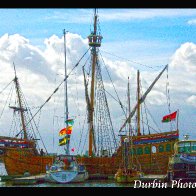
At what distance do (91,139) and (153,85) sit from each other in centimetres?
880

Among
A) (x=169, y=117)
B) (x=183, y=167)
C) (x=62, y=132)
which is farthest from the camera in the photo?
(x=62, y=132)

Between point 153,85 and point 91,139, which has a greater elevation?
point 153,85

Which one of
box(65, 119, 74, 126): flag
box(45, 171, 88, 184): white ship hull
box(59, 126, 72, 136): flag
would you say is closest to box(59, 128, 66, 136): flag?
box(59, 126, 72, 136): flag

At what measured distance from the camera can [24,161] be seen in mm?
52438

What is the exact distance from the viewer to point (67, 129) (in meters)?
48.5

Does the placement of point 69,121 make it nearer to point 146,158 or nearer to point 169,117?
point 146,158

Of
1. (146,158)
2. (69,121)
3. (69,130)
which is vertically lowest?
(146,158)

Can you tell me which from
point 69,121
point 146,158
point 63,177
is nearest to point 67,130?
point 69,121

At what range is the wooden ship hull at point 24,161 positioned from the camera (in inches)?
2041
